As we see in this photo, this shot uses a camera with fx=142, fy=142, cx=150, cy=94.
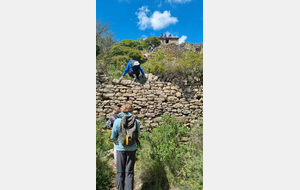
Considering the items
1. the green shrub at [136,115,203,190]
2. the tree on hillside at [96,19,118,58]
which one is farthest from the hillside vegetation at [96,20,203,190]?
the tree on hillside at [96,19,118,58]

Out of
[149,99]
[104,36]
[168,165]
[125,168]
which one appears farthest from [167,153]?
[104,36]

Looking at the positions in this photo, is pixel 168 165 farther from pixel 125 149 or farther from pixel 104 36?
pixel 104 36

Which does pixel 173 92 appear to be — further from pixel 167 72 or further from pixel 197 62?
pixel 197 62

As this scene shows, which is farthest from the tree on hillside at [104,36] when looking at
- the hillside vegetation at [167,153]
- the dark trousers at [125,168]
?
the dark trousers at [125,168]

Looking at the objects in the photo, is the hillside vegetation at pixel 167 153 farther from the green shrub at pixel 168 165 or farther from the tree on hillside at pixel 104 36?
the tree on hillside at pixel 104 36

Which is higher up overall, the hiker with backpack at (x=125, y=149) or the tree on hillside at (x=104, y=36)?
the tree on hillside at (x=104, y=36)

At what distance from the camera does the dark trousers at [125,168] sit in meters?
2.11

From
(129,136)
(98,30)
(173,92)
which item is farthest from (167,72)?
(98,30)

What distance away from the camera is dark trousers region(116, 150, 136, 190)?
2.11 meters

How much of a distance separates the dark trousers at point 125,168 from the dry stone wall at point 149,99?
1.79 metres

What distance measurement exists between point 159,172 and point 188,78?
9.19ft

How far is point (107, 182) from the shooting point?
2566 mm

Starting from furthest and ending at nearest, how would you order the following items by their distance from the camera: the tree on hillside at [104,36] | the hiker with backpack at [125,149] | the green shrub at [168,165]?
the tree on hillside at [104,36]
the green shrub at [168,165]
the hiker with backpack at [125,149]

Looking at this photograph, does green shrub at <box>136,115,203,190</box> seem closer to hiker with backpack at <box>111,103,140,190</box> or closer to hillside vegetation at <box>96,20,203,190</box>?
hillside vegetation at <box>96,20,203,190</box>
